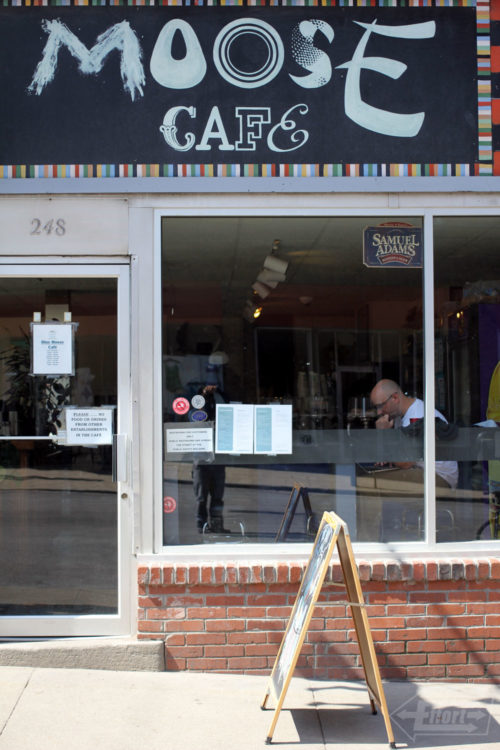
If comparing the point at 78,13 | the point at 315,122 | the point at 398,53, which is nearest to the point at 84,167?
the point at 78,13

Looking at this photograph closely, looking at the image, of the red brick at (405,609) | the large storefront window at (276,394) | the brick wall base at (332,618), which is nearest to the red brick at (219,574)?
the brick wall base at (332,618)

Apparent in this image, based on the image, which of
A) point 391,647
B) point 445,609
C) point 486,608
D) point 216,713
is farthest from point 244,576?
point 486,608

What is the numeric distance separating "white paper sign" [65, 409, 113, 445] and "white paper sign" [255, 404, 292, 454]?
944 mm

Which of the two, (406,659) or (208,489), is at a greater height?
(208,489)

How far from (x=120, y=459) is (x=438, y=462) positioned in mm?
2030

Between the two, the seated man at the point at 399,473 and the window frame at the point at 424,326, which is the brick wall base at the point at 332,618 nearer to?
the window frame at the point at 424,326

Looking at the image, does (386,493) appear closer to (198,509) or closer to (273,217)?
(198,509)

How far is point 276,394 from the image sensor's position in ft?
15.1

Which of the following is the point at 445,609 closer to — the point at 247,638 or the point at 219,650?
the point at 247,638

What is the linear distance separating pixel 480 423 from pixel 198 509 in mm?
1958

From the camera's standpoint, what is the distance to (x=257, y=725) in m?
3.71

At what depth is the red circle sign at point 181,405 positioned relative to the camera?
4.51m

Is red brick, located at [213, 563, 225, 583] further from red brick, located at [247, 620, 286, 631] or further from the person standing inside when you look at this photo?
the person standing inside

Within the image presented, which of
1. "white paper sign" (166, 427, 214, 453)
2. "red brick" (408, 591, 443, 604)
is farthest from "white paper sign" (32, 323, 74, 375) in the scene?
"red brick" (408, 591, 443, 604)
